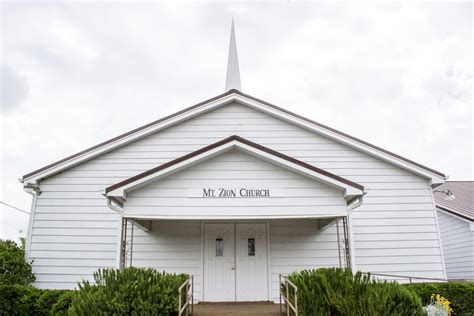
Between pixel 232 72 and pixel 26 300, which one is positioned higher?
pixel 232 72

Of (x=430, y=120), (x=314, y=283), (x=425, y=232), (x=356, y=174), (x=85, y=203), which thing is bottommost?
(x=314, y=283)

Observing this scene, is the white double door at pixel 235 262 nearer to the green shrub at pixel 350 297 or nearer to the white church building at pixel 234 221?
the white church building at pixel 234 221

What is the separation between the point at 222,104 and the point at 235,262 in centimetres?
530

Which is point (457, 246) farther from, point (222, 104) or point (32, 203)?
point (32, 203)

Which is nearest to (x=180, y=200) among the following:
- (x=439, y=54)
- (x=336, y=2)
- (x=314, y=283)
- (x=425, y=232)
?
(x=314, y=283)

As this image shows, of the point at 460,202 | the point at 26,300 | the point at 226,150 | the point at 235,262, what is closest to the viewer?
the point at 226,150

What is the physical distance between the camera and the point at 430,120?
2495 centimetres

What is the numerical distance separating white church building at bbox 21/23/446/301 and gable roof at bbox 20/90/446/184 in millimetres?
33

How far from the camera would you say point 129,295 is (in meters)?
7.02

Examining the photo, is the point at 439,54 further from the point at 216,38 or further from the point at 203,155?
the point at 203,155

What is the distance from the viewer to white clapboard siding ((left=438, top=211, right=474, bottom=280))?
14844 millimetres

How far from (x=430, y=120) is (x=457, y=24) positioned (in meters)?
9.93

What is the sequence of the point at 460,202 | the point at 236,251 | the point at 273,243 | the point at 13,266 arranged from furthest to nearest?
the point at 460,202 < the point at 273,243 < the point at 236,251 < the point at 13,266

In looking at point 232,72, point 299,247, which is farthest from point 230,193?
point 232,72
